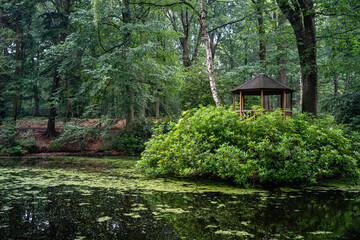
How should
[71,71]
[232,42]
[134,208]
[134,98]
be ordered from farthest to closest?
[232,42], [71,71], [134,98], [134,208]

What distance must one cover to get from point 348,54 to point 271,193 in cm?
932

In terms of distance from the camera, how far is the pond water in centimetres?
303

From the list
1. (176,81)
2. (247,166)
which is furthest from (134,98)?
(247,166)

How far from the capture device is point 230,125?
6.63 meters

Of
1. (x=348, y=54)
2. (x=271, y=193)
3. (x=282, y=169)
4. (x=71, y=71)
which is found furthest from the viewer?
(x=71, y=71)

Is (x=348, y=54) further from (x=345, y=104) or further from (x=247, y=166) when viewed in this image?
(x=247, y=166)

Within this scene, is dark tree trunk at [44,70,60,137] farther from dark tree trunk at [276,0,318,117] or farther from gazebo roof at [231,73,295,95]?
dark tree trunk at [276,0,318,117]

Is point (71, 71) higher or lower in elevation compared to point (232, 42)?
lower

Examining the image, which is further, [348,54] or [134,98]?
[134,98]

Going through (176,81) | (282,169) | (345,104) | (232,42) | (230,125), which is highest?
(232,42)

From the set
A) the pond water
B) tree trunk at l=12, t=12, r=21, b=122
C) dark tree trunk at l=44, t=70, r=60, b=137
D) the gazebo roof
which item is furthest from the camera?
dark tree trunk at l=44, t=70, r=60, b=137

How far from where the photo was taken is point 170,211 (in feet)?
12.7

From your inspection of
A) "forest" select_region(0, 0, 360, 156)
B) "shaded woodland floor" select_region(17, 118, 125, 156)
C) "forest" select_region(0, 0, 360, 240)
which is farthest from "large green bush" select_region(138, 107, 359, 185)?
"shaded woodland floor" select_region(17, 118, 125, 156)

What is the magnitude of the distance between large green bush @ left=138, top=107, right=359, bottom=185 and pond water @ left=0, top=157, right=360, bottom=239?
0.38 m
